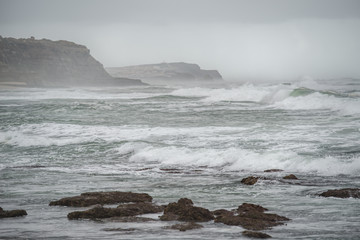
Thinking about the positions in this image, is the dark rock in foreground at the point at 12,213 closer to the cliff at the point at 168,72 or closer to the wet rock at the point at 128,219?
the wet rock at the point at 128,219

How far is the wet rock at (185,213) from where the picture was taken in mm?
8320

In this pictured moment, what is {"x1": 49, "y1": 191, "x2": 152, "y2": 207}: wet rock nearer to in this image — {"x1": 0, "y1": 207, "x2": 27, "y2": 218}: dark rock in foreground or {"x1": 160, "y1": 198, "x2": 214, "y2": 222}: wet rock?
{"x1": 0, "y1": 207, "x2": 27, "y2": 218}: dark rock in foreground

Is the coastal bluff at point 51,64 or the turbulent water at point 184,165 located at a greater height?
the coastal bluff at point 51,64

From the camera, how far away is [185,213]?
27.7 ft

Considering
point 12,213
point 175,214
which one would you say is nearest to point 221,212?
point 175,214

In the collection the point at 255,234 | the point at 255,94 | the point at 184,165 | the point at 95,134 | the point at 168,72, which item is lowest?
the point at 184,165

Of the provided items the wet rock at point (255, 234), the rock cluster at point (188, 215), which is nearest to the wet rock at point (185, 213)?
the rock cluster at point (188, 215)

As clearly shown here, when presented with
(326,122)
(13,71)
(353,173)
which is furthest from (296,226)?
(13,71)

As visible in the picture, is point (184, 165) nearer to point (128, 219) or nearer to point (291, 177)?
point (291, 177)

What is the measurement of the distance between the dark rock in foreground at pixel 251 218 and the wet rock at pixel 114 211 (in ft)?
4.37

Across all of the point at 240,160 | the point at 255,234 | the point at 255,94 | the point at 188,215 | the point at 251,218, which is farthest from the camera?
the point at 255,94

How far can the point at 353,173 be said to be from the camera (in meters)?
13.2

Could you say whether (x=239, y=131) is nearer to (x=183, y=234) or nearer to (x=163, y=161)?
(x=163, y=161)

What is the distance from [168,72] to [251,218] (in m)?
175
